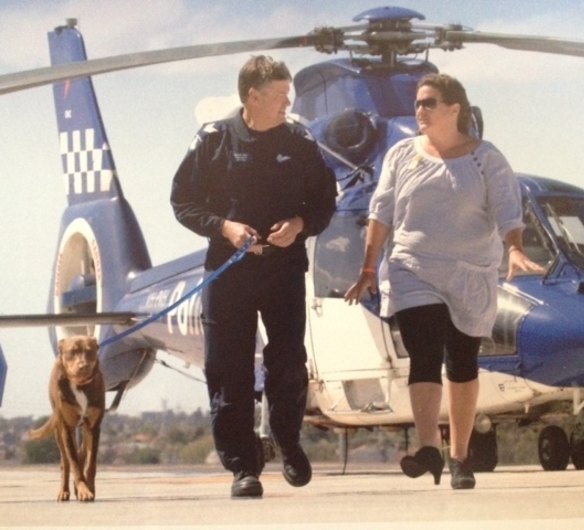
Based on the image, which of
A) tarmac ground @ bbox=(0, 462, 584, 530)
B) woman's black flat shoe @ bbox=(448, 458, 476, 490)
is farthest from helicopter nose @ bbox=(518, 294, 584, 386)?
woman's black flat shoe @ bbox=(448, 458, 476, 490)

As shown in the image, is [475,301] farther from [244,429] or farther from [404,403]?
[404,403]

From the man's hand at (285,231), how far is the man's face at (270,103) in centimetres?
28

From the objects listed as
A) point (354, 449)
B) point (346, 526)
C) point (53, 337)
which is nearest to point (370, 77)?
point (53, 337)

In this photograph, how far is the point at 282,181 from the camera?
439 cm

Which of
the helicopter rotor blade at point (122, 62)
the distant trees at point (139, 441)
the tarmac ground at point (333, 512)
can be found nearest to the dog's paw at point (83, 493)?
the tarmac ground at point (333, 512)

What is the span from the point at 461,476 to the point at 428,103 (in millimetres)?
1066

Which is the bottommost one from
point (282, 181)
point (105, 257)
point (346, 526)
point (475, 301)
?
point (346, 526)

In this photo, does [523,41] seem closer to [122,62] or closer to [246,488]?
[122,62]

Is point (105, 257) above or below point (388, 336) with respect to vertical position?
above

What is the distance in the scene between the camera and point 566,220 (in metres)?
7.48

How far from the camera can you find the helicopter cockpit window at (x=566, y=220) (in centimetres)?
736

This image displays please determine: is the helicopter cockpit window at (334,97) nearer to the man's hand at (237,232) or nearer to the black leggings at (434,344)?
the black leggings at (434,344)

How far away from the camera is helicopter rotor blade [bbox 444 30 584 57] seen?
5.51 m

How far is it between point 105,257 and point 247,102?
418 cm
